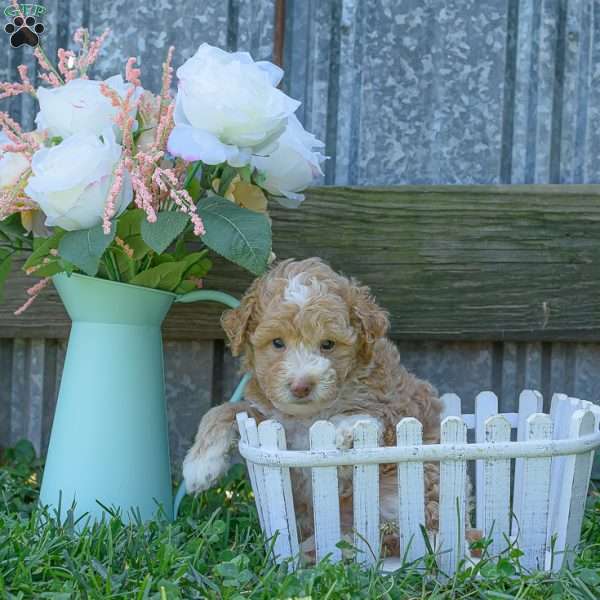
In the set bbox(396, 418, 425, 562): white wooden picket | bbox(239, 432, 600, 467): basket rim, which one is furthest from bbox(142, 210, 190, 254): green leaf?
bbox(396, 418, 425, 562): white wooden picket

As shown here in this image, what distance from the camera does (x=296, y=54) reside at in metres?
2.93

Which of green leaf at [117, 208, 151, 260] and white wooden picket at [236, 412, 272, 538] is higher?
green leaf at [117, 208, 151, 260]

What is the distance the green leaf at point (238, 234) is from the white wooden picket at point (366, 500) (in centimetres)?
42

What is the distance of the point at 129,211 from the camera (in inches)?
83.8

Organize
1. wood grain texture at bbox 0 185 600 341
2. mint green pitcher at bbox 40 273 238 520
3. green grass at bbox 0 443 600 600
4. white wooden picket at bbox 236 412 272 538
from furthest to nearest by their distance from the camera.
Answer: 1. wood grain texture at bbox 0 185 600 341
2. mint green pitcher at bbox 40 273 238 520
3. white wooden picket at bbox 236 412 272 538
4. green grass at bbox 0 443 600 600

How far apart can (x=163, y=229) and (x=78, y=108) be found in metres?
0.35

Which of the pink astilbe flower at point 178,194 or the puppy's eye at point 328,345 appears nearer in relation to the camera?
the pink astilbe flower at point 178,194

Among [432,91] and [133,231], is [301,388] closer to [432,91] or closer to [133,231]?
[133,231]

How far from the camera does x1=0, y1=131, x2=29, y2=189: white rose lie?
6.84 feet

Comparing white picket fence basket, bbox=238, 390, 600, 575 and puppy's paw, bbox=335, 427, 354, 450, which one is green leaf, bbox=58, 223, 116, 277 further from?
puppy's paw, bbox=335, 427, 354, 450

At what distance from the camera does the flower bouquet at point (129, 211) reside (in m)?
1.97

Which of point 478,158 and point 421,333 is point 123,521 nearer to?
point 421,333

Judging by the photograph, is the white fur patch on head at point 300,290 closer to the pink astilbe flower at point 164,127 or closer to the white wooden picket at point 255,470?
the white wooden picket at point 255,470

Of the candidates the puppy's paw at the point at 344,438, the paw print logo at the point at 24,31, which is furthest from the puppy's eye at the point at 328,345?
the paw print logo at the point at 24,31
